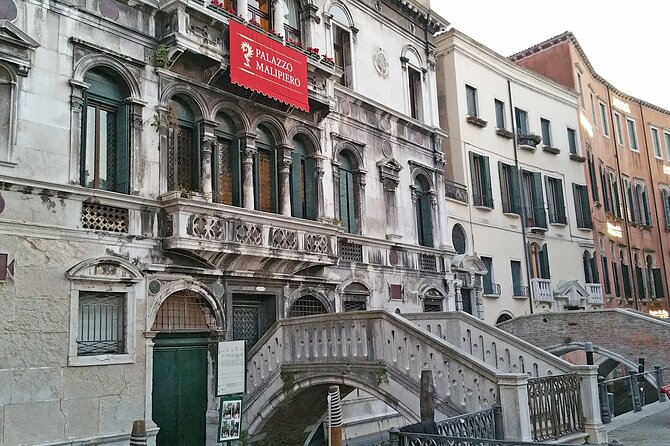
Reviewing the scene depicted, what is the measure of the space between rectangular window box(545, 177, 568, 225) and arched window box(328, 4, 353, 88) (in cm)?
1306

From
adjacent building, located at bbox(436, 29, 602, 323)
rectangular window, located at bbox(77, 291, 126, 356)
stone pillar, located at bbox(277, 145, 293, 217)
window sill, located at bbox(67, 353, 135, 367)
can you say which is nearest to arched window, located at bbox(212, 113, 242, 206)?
stone pillar, located at bbox(277, 145, 293, 217)

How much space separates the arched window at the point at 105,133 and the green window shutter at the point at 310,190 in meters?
4.99

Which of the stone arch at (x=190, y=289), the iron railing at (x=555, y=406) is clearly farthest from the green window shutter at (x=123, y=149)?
the iron railing at (x=555, y=406)

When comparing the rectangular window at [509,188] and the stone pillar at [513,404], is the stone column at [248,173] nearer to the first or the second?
the stone pillar at [513,404]

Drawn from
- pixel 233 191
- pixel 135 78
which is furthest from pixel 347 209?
pixel 135 78

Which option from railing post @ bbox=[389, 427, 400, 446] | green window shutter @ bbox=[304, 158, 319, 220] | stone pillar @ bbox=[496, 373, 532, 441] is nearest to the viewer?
railing post @ bbox=[389, 427, 400, 446]

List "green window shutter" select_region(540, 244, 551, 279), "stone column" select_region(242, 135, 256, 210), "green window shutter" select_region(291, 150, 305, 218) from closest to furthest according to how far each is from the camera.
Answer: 1. "stone column" select_region(242, 135, 256, 210)
2. "green window shutter" select_region(291, 150, 305, 218)
3. "green window shutter" select_region(540, 244, 551, 279)

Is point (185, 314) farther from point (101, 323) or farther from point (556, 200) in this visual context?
point (556, 200)

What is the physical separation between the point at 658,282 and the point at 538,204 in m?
13.9

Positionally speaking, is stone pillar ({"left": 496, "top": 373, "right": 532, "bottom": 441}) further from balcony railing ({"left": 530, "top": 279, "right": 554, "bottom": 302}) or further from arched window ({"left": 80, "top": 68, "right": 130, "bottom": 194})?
balcony railing ({"left": 530, "top": 279, "right": 554, "bottom": 302})

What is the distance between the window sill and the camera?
1045 cm

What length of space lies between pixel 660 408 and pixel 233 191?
11.0 m

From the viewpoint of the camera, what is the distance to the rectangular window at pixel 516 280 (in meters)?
24.6

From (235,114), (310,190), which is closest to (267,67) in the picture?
(235,114)
